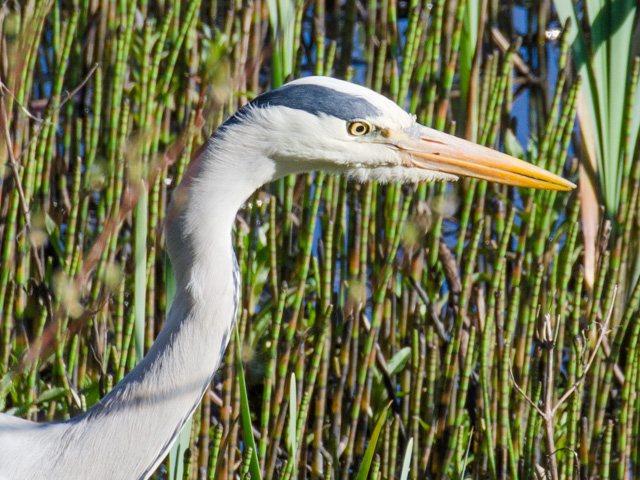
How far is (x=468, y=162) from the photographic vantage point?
1.28 meters

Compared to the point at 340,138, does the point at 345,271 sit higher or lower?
lower

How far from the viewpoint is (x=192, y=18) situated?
170cm

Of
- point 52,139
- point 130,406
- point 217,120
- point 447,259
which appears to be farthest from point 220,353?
point 52,139

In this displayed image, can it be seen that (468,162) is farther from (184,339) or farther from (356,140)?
(184,339)

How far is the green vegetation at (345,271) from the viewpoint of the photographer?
1554 mm

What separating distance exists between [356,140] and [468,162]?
193mm

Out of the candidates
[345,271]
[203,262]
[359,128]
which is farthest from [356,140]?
[345,271]

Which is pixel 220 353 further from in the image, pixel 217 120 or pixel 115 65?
pixel 115 65

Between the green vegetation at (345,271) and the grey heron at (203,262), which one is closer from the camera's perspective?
the grey heron at (203,262)

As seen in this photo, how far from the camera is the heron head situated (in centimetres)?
115

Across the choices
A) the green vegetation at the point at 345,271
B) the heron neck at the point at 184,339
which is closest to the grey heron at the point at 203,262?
the heron neck at the point at 184,339

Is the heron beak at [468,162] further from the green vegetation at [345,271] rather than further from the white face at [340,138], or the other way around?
the green vegetation at [345,271]

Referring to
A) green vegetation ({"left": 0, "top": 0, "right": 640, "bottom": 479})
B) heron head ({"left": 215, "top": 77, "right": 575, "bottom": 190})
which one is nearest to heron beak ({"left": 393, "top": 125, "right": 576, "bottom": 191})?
heron head ({"left": 215, "top": 77, "right": 575, "bottom": 190})

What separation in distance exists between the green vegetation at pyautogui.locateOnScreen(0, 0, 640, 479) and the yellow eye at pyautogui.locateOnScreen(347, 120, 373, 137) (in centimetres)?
33
